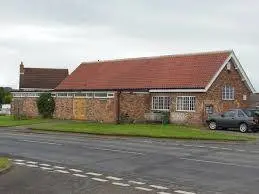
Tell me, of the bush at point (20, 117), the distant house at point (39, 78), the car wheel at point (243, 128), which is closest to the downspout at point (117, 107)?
the bush at point (20, 117)

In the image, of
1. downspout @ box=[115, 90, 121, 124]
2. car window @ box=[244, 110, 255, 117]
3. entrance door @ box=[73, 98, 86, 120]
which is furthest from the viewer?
entrance door @ box=[73, 98, 86, 120]

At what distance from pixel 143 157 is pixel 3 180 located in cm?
695

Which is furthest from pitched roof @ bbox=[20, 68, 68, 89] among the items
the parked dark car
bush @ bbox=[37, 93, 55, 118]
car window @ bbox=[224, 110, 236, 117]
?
car window @ bbox=[224, 110, 236, 117]

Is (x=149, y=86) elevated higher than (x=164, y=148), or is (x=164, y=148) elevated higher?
(x=149, y=86)

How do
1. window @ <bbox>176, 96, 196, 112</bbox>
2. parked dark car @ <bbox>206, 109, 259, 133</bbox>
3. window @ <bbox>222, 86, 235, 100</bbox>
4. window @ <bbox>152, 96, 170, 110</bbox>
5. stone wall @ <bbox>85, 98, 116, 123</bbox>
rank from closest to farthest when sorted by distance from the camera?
parked dark car @ <bbox>206, 109, 259, 133</bbox> → window @ <bbox>176, 96, 196, 112</bbox> → window @ <bbox>222, 86, 235, 100</bbox> → window @ <bbox>152, 96, 170, 110</bbox> → stone wall @ <bbox>85, 98, 116, 123</bbox>

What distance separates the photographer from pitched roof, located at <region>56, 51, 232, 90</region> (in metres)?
42.7

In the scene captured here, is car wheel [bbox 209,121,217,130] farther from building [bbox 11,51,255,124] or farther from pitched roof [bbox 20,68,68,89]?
pitched roof [bbox 20,68,68,89]

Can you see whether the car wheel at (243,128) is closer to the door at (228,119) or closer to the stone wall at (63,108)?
the door at (228,119)

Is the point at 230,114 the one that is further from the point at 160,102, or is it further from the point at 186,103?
the point at 160,102

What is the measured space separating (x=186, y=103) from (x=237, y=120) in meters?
6.22

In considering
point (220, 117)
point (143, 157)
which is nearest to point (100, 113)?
point (220, 117)

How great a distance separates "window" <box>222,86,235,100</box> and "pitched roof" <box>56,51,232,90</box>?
2179mm

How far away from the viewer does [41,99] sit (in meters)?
52.3

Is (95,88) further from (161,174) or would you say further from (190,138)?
(161,174)
